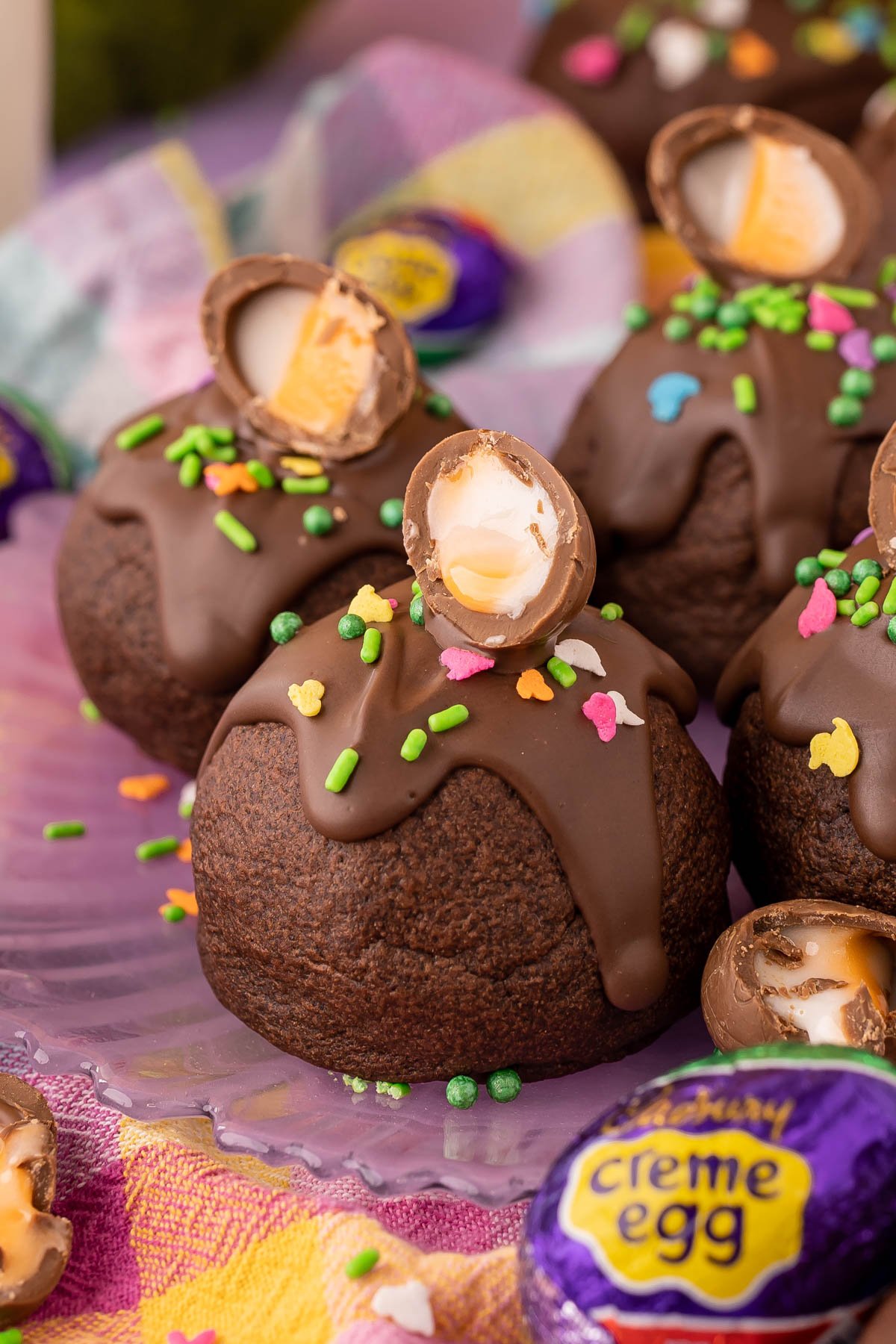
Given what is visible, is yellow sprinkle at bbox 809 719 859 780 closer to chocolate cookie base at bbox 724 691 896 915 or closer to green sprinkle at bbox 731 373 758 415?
chocolate cookie base at bbox 724 691 896 915

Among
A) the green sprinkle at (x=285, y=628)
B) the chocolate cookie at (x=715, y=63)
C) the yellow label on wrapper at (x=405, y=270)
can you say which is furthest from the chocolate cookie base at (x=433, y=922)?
the chocolate cookie at (x=715, y=63)

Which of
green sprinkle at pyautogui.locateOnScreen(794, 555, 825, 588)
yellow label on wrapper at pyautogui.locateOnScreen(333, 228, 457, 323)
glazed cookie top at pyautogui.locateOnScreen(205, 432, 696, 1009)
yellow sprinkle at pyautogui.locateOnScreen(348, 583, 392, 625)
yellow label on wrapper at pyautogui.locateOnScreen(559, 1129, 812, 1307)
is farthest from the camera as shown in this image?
yellow label on wrapper at pyautogui.locateOnScreen(333, 228, 457, 323)

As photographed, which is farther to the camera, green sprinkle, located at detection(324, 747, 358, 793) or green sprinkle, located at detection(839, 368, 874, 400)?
green sprinkle, located at detection(839, 368, 874, 400)

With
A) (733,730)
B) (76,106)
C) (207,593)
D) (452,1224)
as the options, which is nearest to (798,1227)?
(452,1224)

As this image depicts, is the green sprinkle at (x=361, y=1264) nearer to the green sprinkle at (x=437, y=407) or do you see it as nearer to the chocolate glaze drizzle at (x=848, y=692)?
the chocolate glaze drizzle at (x=848, y=692)

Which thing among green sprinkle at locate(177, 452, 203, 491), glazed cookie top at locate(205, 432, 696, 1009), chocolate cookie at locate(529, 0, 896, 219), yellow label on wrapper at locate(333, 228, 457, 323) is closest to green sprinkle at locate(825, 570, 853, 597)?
glazed cookie top at locate(205, 432, 696, 1009)

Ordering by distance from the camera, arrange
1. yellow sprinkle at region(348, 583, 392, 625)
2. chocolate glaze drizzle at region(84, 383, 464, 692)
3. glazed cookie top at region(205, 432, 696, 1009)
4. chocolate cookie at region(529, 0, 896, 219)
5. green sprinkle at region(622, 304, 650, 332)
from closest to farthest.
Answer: glazed cookie top at region(205, 432, 696, 1009) < yellow sprinkle at region(348, 583, 392, 625) < chocolate glaze drizzle at region(84, 383, 464, 692) < green sprinkle at region(622, 304, 650, 332) < chocolate cookie at region(529, 0, 896, 219)

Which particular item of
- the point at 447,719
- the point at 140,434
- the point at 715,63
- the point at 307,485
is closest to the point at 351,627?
the point at 447,719

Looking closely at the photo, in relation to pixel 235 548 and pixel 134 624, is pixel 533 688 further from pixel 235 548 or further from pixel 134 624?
pixel 134 624
